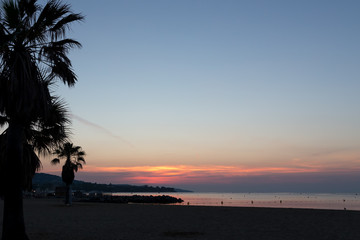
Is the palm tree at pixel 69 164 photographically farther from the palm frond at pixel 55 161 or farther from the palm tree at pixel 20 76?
the palm tree at pixel 20 76

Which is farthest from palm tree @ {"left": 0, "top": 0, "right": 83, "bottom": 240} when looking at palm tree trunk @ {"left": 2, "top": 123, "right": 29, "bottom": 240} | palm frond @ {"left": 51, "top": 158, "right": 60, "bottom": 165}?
palm frond @ {"left": 51, "top": 158, "right": 60, "bottom": 165}

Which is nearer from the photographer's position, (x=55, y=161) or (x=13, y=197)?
(x=13, y=197)

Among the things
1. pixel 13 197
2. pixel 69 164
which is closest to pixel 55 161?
pixel 69 164

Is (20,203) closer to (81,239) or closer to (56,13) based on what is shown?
(81,239)

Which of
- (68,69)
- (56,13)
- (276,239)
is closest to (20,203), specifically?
(68,69)

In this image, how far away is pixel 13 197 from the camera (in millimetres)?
14086

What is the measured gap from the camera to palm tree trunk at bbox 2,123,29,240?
1385 centimetres

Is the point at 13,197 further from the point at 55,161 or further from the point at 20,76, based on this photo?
the point at 55,161

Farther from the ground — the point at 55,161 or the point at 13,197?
the point at 55,161

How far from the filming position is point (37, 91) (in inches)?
559

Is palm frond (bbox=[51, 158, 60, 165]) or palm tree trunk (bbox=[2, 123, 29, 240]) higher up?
palm frond (bbox=[51, 158, 60, 165])

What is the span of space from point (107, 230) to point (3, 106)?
9.59 m

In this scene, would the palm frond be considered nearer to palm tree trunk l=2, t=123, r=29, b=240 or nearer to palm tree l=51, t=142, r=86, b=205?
palm tree l=51, t=142, r=86, b=205

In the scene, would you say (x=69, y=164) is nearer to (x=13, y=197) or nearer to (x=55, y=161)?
(x=55, y=161)
